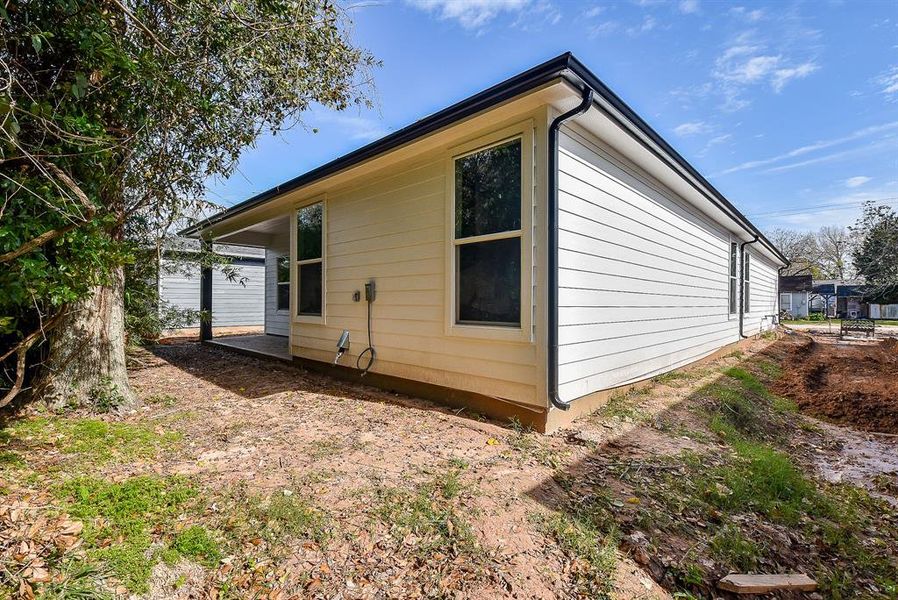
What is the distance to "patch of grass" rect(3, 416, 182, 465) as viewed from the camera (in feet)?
9.91

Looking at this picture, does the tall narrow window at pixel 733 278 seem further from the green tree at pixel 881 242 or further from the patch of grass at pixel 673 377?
the green tree at pixel 881 242

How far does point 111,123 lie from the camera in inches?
144

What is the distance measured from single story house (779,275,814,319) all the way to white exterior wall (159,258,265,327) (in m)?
33.2

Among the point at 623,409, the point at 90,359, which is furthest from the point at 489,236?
the point at 90,359

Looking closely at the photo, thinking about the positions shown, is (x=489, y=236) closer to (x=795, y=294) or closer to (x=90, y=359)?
(x=90, y=359)

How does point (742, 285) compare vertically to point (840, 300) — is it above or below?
above

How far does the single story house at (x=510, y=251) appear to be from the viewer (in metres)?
3.58

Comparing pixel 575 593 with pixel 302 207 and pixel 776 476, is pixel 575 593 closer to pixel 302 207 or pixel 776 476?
pixel 776 476

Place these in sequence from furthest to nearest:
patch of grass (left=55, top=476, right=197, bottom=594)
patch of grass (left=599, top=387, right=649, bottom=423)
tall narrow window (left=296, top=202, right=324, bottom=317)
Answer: tall narrow window (left=296, top=202, right=324, bottom=317) < patch of grass (left=599, top=387, right=649, bottom=423) < patch of grass (left=55, top=476, right=197, bottom=594)

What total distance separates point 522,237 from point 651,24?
4.00 m

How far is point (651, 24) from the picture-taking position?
5.36 metres

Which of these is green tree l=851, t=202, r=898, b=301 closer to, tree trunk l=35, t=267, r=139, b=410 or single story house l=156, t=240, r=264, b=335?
tree trunk l=35, t=267, r=139, b=410

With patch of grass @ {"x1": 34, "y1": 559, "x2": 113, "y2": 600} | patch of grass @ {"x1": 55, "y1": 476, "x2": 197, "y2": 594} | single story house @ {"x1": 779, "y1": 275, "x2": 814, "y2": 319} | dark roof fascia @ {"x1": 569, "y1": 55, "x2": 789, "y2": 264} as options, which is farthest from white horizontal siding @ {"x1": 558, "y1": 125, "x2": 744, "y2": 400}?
single story house @ {"x1": 779, "y1": 275, "x2": 814, "y2": 319}

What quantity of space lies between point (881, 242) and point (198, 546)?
856 inches
